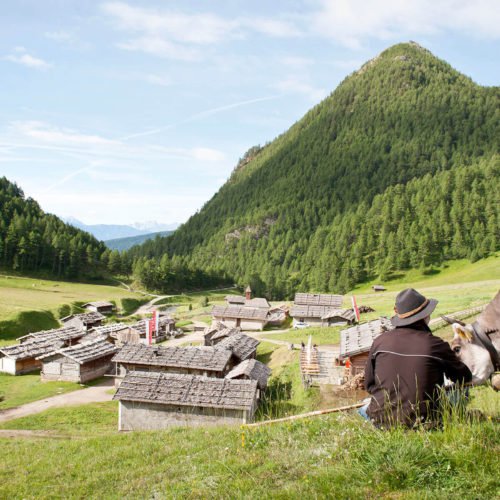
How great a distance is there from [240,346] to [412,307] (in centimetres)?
3806

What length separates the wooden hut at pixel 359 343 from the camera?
31.3m

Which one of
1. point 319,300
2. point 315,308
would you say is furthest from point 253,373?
point 319,300

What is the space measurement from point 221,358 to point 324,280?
100 meters

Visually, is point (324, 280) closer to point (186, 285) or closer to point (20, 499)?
point (186, 285)

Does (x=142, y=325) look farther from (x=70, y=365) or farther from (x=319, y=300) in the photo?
(x=319, y=300)

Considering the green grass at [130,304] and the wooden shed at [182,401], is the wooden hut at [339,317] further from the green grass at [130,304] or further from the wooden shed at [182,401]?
the green grass at [130,304]

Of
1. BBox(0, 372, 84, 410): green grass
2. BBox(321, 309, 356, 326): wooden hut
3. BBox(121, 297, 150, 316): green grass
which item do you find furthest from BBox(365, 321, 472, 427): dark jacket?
BBox(121, 297, 150, 316): green grass

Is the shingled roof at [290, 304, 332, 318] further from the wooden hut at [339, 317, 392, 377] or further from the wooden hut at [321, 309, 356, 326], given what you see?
the wooden hut at [339, 317, 392, 377]

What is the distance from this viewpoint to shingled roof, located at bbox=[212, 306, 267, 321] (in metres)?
71.5

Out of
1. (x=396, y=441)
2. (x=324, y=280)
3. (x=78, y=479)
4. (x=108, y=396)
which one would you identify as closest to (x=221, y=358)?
(x=108, y=396)

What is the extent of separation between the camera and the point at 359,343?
106ft

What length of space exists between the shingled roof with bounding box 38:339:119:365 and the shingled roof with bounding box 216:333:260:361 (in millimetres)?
14157

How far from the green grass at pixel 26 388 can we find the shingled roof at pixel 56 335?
25.3 ft

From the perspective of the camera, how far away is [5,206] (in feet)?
523
